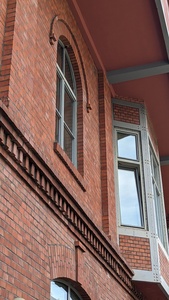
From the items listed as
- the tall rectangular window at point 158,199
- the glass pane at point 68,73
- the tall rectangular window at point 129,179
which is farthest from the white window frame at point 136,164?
the glass pane at point 68,73

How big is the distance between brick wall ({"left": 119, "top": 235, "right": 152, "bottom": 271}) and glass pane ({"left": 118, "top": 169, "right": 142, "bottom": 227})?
47 centimetres

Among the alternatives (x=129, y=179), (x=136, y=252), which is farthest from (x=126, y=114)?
(x=136, y=252)

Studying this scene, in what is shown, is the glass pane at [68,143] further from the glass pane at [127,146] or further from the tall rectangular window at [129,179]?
the glass pane at [127,146]

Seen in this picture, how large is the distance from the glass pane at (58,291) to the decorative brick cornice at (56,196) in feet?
2.62

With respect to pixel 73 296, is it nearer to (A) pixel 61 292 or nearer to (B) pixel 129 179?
(A) pixel 61 292

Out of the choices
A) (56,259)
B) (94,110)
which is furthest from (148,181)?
(56,259)

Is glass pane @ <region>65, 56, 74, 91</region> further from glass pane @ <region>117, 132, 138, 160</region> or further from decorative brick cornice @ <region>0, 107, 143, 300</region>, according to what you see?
decorative brick cornice @ <region>0, 107, 143, 300</region>

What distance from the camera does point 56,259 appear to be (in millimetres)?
6848

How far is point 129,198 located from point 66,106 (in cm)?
286

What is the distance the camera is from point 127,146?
11914mm

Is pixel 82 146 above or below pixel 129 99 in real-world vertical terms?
below

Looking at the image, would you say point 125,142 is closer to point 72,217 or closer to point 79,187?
point 79,187

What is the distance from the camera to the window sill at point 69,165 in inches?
312

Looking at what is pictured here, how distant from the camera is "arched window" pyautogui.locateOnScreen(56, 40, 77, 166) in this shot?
8.96m
